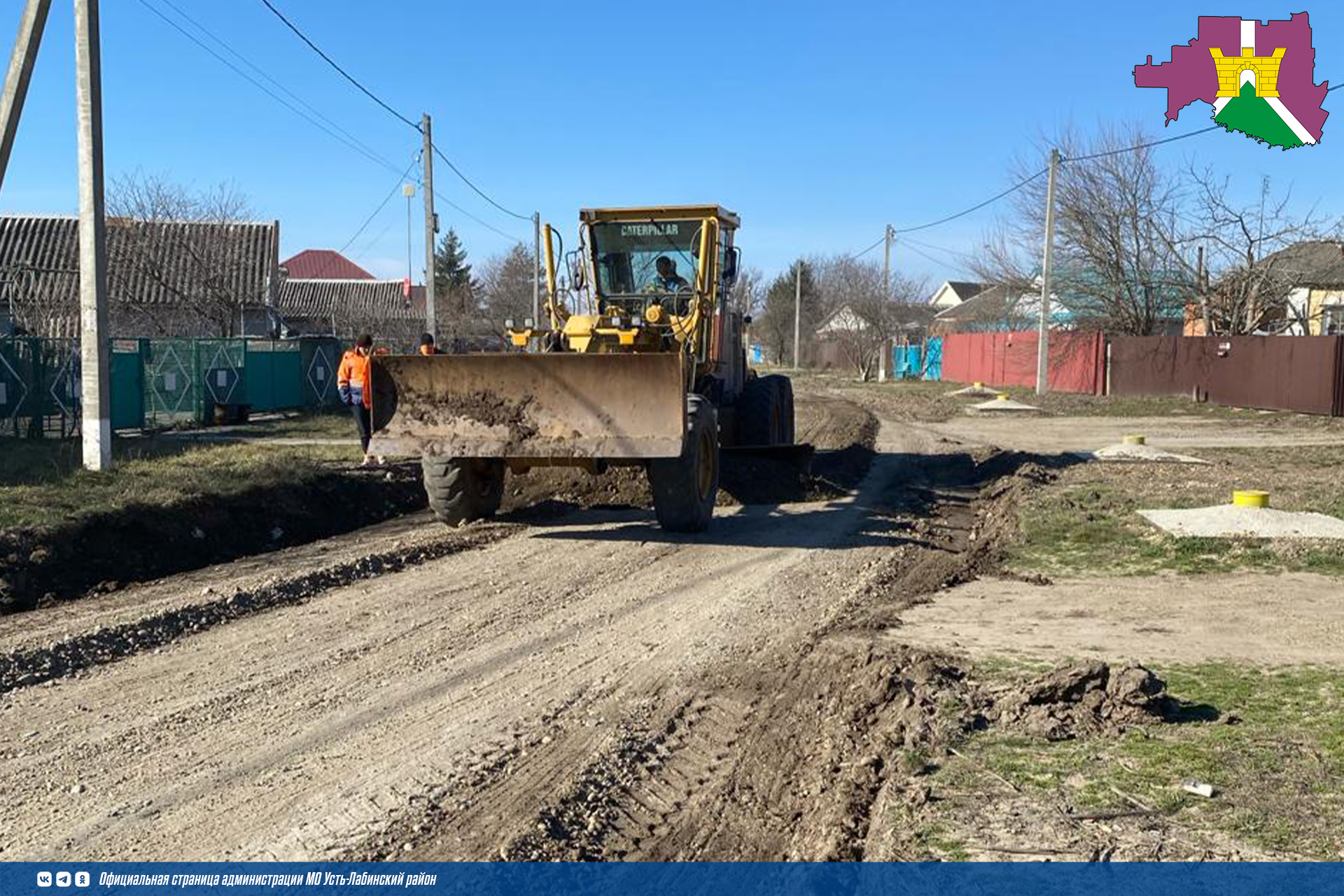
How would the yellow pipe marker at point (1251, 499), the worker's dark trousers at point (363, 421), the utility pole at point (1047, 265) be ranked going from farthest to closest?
1. the utility pole at point (1047, 265)
2. the worker's dark trousers at point (363, 421)
3. the yellow pipe marker at point (1251, 499)

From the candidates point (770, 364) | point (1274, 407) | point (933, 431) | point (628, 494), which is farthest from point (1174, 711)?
point (770, 364)

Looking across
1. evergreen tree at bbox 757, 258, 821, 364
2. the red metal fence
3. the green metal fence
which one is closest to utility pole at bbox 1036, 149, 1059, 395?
the red metal fence

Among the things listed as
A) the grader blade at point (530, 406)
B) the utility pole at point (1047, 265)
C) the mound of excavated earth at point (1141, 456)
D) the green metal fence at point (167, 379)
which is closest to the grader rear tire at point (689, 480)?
the grader blade at point (530, 406)

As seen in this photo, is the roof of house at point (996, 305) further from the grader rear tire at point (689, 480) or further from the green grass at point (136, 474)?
the grader rear tire at point (689, 480)

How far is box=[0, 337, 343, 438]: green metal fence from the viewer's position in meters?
18.6

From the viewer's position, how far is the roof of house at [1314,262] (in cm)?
3431

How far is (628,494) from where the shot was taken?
1359 cm

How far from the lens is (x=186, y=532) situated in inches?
454

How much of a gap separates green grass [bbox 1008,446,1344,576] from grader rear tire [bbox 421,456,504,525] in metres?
5.07

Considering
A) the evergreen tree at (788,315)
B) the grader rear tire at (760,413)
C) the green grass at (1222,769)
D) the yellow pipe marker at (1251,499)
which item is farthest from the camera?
the evergreen tree at (788,315)

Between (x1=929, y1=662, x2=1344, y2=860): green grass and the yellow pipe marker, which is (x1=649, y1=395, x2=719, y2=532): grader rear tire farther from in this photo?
(x1=929, y1=662, x2=1344, y2=860): green grass

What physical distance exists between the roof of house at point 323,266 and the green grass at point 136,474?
76.0 metres

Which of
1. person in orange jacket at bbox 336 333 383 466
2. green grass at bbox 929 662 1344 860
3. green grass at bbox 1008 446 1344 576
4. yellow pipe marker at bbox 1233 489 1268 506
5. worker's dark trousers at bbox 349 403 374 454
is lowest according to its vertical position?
green grass at bbox 929 662 1344 860

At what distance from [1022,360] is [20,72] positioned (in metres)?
36.8
